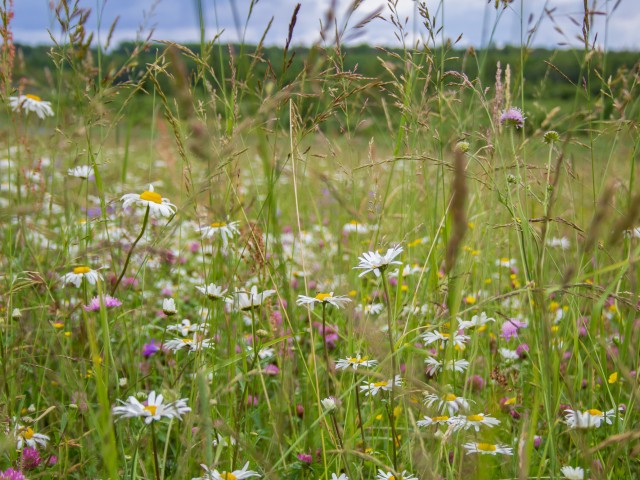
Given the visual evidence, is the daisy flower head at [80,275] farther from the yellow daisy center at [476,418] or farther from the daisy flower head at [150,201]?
the yellow daisy center at [476,418]

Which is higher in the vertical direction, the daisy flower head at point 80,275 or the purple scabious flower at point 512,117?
the purple scabious flower at point 512,117

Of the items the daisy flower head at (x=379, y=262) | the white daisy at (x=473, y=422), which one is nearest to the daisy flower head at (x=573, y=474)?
the white daisy at (x=473, y=422)

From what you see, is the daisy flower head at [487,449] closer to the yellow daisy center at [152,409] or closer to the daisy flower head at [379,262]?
the daisy flower head at [379,262]

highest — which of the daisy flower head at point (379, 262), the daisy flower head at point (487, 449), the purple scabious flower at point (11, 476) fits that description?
the daisy flower head at point (379, 262)

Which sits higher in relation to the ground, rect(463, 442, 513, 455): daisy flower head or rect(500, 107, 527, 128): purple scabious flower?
rect(500, 107, 527, 128): purple scabious flower

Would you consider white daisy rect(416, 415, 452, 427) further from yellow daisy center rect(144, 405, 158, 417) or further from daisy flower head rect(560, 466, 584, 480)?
yellow daisy center rect(144, 405, 158, 417)

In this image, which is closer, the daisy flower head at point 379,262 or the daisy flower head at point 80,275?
the daisy flower head at point 379,262

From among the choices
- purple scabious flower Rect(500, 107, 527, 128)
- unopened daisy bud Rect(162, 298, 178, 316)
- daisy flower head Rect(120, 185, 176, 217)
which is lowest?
unopened daisy bud Rect(162, 298, 178, 316)

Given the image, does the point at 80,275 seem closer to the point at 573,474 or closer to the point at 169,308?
the point at 169,308

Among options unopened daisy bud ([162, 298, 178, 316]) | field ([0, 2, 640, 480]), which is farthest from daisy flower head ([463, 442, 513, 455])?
unopened daisy bud ([162, 298, 178, 316])

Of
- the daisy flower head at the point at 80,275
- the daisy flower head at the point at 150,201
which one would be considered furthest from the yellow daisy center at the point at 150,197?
the daisy flower head at the point at 80,275

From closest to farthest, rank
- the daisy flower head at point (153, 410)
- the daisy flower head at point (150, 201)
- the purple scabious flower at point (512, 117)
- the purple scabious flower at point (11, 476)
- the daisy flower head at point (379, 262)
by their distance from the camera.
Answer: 1. the daisy flower head at point (153, 410)
2. the purple scabious flower at point (11, 476)
3. the daisy flower head at point (379, 262)
4. the daisy flower head at point (150, 201)
5. the purple scabious flower at point (512, 117)

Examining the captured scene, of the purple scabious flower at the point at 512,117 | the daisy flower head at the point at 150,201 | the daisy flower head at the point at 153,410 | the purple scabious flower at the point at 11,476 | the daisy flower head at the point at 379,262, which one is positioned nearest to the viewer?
the daisy flower head at the point at 153,410

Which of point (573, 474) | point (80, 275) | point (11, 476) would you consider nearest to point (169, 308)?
point (80, 275)
